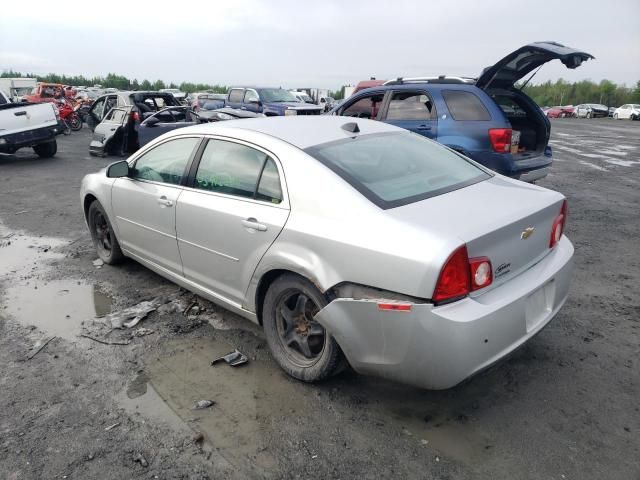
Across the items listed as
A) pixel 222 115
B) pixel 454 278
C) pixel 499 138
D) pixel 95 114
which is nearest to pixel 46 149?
pixel 95 114

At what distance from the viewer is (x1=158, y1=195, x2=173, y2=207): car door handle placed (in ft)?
12.5

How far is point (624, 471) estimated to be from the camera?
2301mm

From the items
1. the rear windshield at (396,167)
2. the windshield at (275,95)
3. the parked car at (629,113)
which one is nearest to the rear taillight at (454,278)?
the rear windshield at (396,167)

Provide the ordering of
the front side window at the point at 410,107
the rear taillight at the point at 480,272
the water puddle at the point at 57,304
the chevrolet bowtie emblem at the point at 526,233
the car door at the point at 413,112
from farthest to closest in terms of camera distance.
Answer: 1. the front side window at the point at 410,107
2. the car door at the point at 413,112
3. the water puddle at the point at 57,304
4. the chevrolet bowtie emblem at the point at 526,233
5. the rear taillight at the point at 480,272

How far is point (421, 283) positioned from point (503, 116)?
468cm

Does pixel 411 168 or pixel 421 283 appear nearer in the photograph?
pixel 421 283

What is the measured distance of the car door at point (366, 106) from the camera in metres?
7.50

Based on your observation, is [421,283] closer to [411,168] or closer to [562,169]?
[411,168]

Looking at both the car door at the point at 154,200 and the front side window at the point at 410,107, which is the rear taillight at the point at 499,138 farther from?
the car door at the point at 154,200

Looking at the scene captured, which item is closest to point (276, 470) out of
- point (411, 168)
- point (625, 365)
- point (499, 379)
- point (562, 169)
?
point (499, 379)

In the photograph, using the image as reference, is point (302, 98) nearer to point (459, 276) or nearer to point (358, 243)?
point (358, 243)

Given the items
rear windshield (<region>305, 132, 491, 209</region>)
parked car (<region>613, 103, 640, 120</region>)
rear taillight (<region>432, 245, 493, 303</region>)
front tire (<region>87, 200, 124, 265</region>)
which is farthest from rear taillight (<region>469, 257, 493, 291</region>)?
parked car (<region>613, 103, 640, 120</region>)

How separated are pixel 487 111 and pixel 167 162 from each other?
13.6ft

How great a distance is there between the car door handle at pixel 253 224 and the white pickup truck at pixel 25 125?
1107cm
